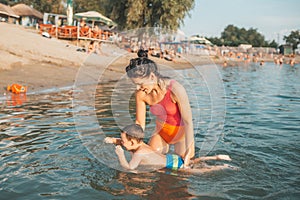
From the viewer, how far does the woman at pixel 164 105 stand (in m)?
4.07

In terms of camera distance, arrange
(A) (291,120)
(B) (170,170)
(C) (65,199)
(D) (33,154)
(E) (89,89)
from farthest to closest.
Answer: (E) (89,89)
(A) (291,120)
(D) (33,154)
(B) (170,170)
(C) (65,199)

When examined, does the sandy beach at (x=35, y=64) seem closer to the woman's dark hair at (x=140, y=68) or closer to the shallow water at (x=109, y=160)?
the shallow water at (x=109, y=160)

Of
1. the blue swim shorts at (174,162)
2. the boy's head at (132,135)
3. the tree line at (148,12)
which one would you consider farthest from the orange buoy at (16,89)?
the tree line at (148,12)

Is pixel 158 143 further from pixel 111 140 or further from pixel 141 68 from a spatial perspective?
pixel 141 68

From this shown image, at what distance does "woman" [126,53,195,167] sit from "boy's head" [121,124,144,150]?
505 millimetres

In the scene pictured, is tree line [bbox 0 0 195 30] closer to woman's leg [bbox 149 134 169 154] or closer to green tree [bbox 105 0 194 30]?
green tree [bbox 105 0 194 30]

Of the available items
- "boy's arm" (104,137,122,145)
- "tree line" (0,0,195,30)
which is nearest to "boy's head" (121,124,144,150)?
"boy's arm" (104,137,122,145)

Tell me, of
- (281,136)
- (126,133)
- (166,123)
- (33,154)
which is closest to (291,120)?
(281,136)

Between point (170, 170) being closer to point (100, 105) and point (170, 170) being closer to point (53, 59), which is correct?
point (100, 105)

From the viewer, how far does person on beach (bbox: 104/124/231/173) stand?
14.0 feet

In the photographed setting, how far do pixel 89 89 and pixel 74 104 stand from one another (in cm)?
347

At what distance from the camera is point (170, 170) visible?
468 cm

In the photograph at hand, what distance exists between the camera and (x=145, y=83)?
417cm

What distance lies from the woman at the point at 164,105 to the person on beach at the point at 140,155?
0.19 metres
